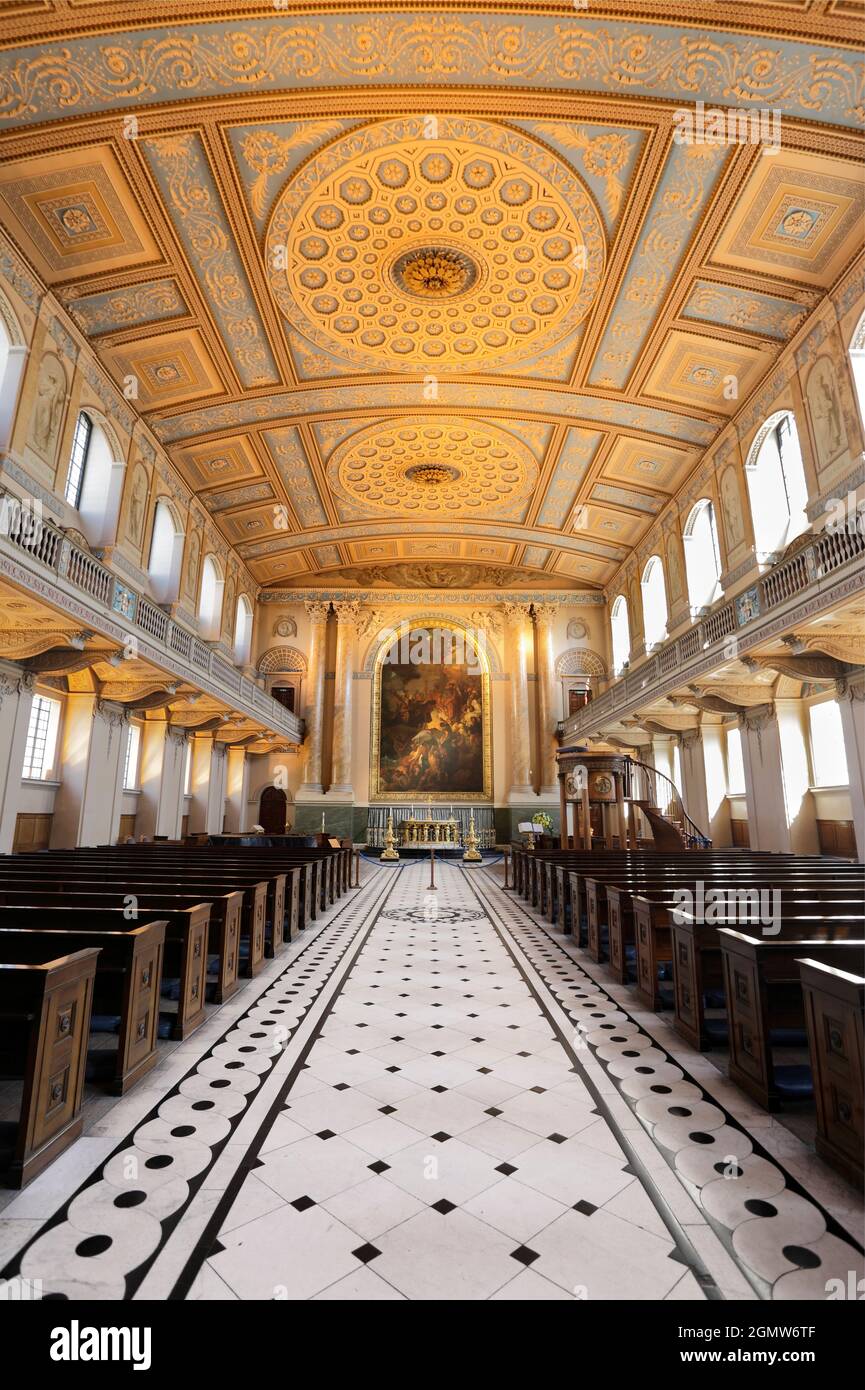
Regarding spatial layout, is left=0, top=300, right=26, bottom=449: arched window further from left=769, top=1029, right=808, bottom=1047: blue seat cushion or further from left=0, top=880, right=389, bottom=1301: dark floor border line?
left=769, top=1029, right=808, bottom=1047: blue seat cushion

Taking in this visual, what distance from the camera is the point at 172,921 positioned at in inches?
184

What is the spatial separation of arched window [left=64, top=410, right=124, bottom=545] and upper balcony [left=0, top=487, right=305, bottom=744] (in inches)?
69.9

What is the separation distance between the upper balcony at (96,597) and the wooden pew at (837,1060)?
29.0 ft

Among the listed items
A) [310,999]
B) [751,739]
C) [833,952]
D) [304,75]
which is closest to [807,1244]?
[833,952]

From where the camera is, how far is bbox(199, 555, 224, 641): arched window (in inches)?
727

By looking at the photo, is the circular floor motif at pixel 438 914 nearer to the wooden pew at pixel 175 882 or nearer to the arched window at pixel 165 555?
the wooden pew at pixel 175 882

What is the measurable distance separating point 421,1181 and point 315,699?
67.5 feet

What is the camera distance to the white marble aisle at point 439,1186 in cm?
225

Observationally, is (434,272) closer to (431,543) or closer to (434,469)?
(434,469)

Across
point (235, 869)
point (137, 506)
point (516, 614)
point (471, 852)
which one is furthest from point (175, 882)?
point (516, 614)

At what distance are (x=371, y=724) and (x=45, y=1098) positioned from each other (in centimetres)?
2009

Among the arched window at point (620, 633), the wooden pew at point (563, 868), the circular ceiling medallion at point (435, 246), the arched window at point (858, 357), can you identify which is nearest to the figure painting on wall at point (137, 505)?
the circular ceiling medallion at point (435, 246)

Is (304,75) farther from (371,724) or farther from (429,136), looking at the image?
(371,724)
